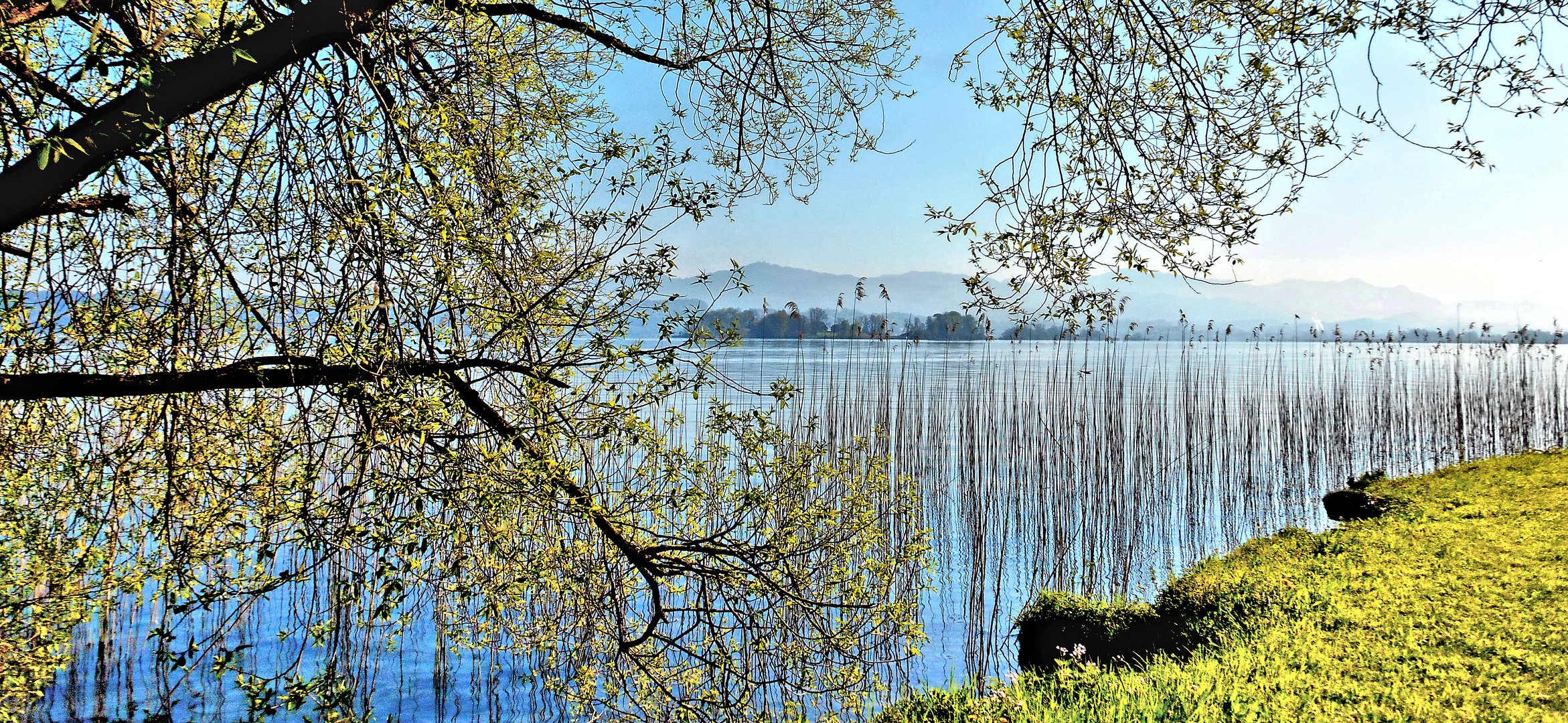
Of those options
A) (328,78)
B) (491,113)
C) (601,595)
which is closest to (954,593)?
(601,595)

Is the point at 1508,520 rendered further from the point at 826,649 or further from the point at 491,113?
the point at 491,113

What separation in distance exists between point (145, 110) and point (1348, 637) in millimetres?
4834

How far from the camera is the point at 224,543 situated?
2666 millimetres

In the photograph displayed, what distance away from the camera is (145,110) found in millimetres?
2230

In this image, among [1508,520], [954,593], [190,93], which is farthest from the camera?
[954,593]

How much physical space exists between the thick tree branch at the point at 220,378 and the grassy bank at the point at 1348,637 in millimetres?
2361

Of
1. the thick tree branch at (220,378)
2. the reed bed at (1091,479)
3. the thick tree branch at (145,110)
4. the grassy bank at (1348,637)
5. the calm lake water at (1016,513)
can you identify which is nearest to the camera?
the thick tree branch at (145,110)

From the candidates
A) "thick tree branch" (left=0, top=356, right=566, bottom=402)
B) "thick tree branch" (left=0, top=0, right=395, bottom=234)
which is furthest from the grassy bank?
"thick tree branch" (left=0, top=0, right=395, bottom=234)

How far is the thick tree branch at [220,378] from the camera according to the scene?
262 cm

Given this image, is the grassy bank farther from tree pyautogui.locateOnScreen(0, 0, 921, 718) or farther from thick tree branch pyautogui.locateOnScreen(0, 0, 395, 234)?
thick tree branch pyautogui.locateOnScreen(0, 0, 395, 234)

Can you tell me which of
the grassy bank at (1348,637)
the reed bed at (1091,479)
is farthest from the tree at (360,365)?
the reed bed at (1091,479)

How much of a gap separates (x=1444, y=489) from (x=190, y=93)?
886cm

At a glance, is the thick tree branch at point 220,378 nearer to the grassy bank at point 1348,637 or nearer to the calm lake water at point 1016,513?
the calm lake water at point 1016,513

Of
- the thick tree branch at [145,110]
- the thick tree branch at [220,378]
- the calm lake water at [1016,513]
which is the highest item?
the thick tree branch at [145,110]
